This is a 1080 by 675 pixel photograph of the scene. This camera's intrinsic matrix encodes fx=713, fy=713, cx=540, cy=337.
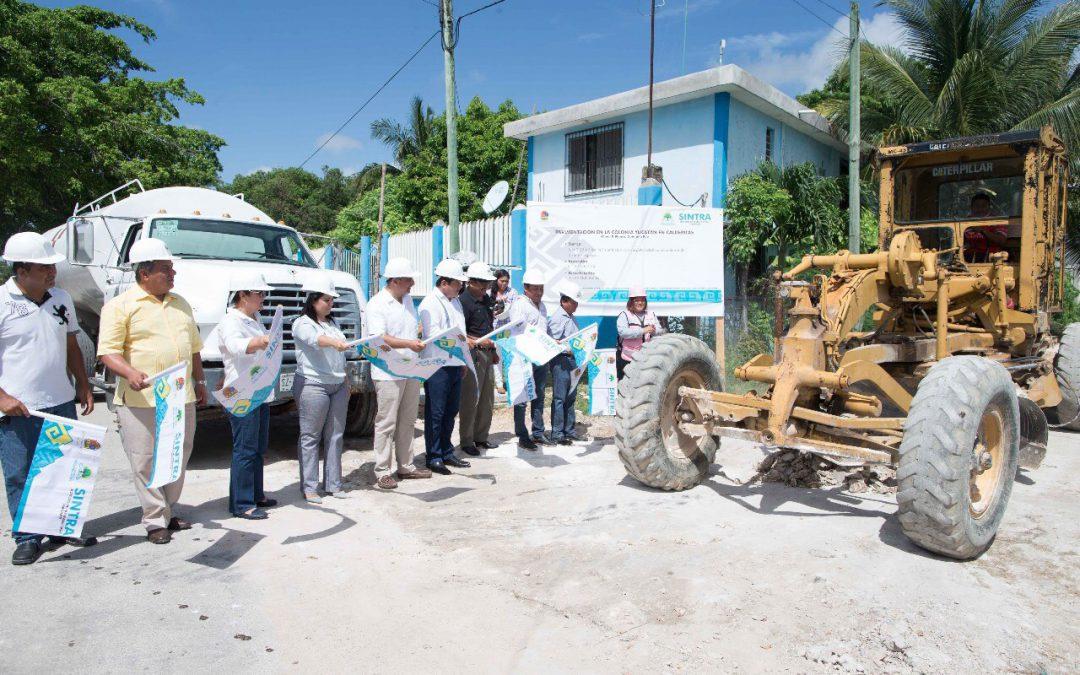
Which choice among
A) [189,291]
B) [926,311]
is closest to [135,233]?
[189,291]

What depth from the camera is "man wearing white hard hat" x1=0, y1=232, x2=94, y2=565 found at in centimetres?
424

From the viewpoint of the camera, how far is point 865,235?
14508mm

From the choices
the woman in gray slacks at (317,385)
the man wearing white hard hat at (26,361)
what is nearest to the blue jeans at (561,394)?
the woman in gray slacks at (317,385)

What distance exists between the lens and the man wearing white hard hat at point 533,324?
Answer: 7.27 m

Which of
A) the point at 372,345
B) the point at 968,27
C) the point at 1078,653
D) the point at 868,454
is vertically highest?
the point at 968,27

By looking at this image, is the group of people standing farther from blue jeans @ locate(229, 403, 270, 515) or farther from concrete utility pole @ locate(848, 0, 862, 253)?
concrete utility pole @ locate(848, 0, 862, 253)

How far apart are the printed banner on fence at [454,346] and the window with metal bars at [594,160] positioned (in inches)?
401

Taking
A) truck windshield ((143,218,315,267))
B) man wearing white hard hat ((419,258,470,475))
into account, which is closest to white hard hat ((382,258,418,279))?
man wearing white hard hat ((419,258,470,475))

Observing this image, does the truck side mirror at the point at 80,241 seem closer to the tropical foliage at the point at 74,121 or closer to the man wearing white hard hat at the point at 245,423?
the man wearing white hard hat at the point at 245,423

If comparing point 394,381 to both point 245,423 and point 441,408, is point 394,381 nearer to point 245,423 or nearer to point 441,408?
point 441,408

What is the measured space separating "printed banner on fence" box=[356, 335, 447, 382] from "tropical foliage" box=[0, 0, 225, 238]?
1623cm

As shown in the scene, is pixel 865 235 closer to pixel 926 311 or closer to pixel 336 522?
pixel 926 311

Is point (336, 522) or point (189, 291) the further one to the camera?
point (189, 291)

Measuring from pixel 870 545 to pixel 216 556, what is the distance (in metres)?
4.01
